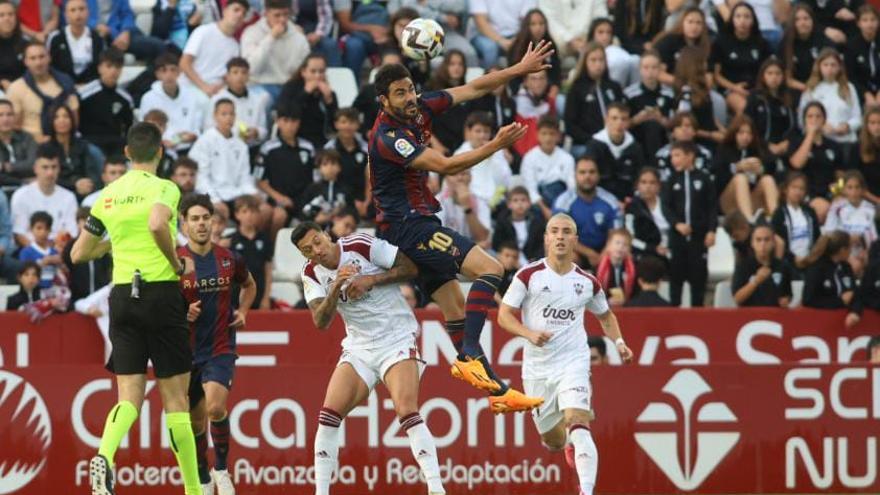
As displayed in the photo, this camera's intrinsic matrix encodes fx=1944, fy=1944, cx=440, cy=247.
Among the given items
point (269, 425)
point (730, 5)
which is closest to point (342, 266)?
point (269, 425)

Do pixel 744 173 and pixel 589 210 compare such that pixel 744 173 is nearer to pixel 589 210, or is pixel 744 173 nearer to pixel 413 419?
pixel 589 210

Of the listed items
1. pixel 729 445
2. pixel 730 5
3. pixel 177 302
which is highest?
pixel 730 5

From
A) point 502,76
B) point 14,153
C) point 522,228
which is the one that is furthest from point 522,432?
point 14,153

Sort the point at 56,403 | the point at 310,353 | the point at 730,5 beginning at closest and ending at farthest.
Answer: the point at 56,403, the point at 310,353, the point at 730,5

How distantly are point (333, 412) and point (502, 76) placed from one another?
107 inches

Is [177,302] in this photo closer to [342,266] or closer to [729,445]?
[342,266]

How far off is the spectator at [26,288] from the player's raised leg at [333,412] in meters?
5.15

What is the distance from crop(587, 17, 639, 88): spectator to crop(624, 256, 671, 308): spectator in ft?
11.5

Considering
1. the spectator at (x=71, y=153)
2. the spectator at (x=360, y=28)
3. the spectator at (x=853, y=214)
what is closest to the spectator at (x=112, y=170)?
the spectator at (x=71, y=153)

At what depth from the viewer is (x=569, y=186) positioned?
20266mm

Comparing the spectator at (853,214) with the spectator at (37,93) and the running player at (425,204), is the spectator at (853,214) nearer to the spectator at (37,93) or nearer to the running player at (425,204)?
the running player at (425,204)

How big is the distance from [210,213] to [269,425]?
270 cm

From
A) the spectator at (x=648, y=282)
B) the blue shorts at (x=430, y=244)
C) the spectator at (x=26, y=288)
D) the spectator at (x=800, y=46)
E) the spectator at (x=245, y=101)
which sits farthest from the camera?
the spectator at (x=800, y=46)

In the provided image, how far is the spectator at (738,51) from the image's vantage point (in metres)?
22.3
